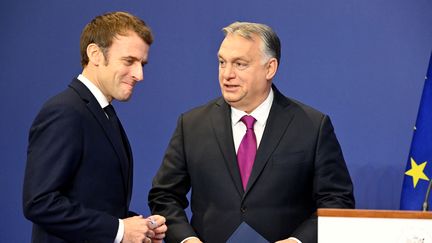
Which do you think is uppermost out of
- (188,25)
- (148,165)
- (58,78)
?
(188,25)

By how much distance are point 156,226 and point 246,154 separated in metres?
0.51

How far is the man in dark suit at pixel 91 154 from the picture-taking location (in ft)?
6.93

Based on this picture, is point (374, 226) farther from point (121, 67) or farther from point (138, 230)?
point (121, 67)

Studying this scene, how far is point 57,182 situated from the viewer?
211 centimetres

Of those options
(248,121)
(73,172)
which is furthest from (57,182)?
(248,121)

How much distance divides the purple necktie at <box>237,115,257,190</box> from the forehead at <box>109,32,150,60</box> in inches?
22.4

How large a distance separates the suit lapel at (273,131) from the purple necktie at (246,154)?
32 mm

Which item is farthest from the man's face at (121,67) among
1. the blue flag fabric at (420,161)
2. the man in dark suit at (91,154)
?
the blue flag fabric at (420,161)

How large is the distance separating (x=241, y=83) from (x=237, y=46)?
0.13m

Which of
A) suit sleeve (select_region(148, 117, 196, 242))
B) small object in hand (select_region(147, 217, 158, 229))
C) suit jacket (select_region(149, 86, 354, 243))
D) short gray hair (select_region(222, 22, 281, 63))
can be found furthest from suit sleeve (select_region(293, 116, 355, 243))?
small object in hand (select_region(147, 217, 158, 229))

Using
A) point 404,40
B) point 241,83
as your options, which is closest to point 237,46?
point 241,83

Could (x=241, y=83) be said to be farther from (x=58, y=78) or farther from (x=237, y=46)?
(x=58, y=78)

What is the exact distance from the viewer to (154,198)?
109 inches

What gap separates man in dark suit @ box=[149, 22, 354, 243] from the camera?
8.74ft
